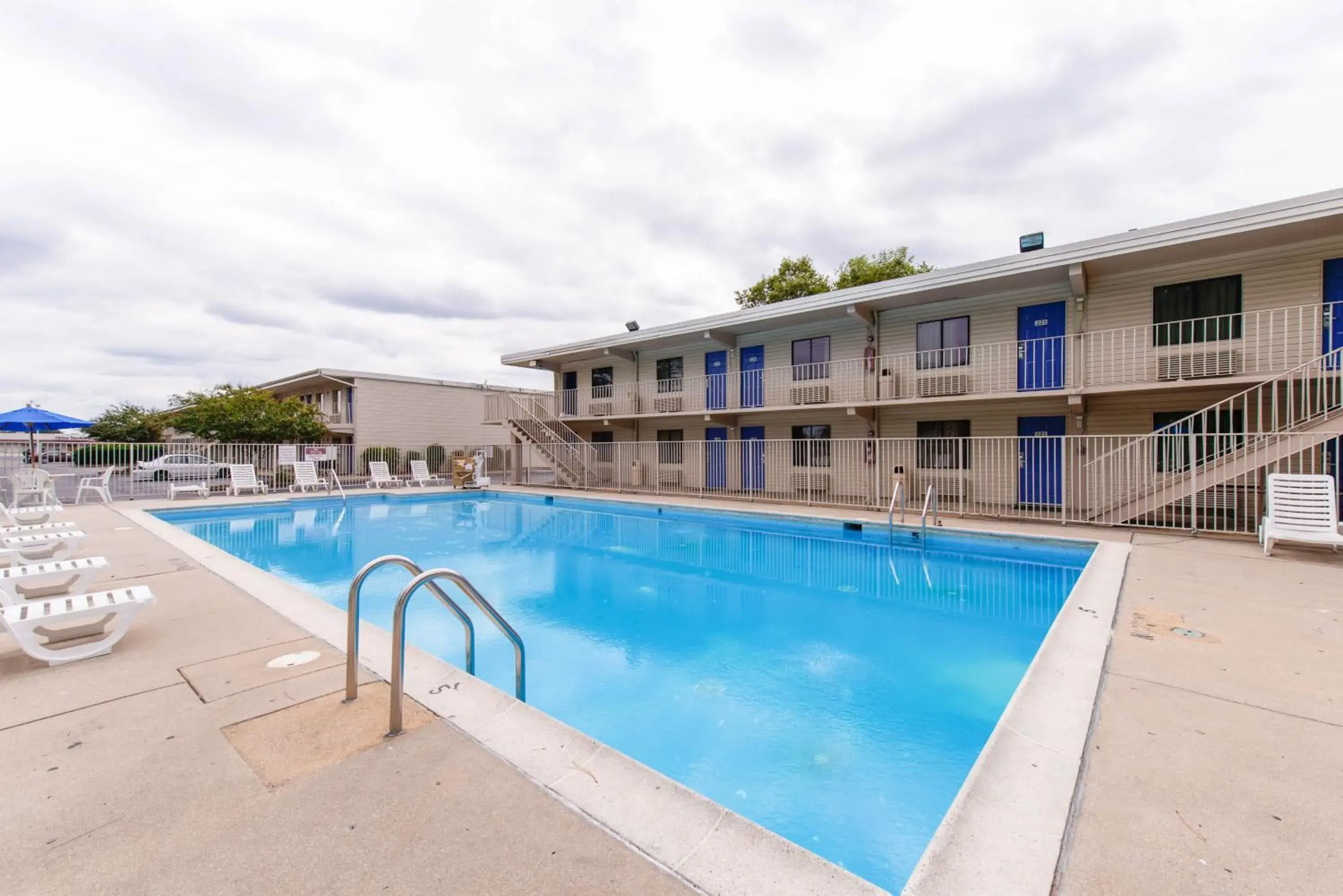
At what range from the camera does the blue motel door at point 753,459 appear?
16609 millimetres

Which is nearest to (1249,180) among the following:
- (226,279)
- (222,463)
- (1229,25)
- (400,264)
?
(1229,25)

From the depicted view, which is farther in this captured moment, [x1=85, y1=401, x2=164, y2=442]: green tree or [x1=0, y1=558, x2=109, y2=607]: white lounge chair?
[x1=85, y1=401, x2=164, y2=442]: green tree

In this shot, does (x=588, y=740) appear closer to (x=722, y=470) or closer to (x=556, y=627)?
(x=556, y=627)

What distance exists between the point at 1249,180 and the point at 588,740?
25300 mm

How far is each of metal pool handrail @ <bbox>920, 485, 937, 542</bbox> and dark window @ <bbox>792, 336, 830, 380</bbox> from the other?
14.9 feet

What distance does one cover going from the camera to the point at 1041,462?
12289 mm

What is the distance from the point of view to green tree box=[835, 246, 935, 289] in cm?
2697

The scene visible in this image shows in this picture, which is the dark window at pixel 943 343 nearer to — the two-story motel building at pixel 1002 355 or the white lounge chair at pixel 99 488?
the two-story motel building at pixel 1002 355

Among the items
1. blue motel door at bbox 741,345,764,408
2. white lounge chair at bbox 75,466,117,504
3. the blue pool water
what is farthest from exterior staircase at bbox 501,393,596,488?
white lounge chair at bbox 75,466,117,504

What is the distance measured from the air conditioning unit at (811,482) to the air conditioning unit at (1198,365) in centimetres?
741

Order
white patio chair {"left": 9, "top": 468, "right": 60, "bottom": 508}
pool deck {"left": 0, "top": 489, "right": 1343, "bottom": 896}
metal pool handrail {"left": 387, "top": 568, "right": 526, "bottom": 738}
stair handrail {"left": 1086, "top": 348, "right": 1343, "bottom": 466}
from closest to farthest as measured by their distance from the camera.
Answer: pool deck {"left": 0, "top": 489, "right": 1343, "bottom": 896}
metal pool handrail {"left": 387, "top": 568, "right": 526, "bottom": 738}
stair handrail {"left": 1086, "top": 348, "right": 1343, "bottom": 466}
white patio chair {"left": 9, "top": 468, "right": 60, "bottom": 508}

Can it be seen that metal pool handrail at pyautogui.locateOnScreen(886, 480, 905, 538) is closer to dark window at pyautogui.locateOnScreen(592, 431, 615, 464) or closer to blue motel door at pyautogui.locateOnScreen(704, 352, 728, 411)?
blue motel door at pyautogui.locateOnScreen(704, 352, 728, 411)

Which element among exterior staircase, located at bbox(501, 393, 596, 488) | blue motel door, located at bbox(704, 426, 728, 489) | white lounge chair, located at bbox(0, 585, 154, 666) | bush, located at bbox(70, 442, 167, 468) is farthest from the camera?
exterior staircase, located at bbox(501, 393, 596, 488)

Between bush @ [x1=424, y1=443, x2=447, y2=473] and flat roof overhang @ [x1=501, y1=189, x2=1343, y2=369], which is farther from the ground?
flat roof overhang @ [x1=501, y1=189, x2=1343, y2=369]
